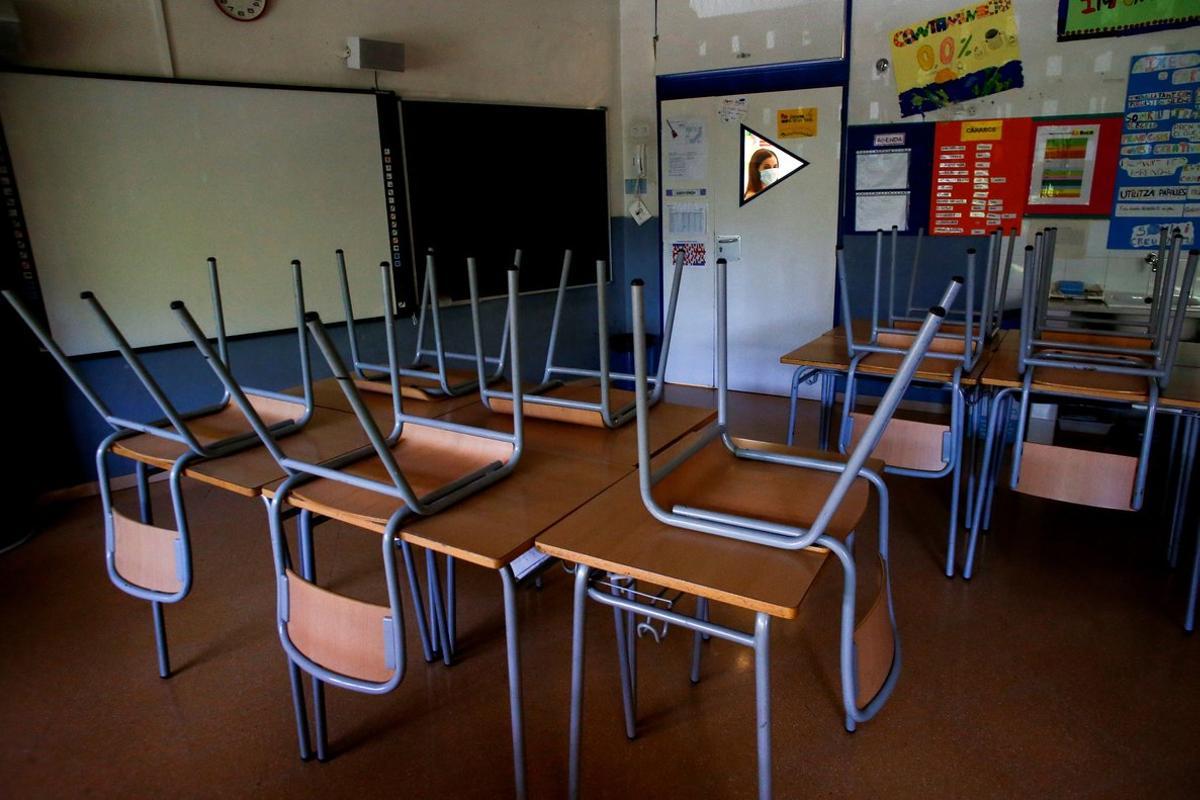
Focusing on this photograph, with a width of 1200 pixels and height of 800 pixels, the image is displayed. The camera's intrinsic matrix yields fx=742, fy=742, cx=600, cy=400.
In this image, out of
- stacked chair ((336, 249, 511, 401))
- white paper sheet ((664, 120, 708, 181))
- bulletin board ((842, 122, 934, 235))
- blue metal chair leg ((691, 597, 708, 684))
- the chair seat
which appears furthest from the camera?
white paper sheet ((664, 120, 708, 181))

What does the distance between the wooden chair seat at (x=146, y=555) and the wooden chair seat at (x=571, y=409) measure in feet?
A: 2.86

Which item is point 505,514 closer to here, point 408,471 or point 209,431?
point 408,471

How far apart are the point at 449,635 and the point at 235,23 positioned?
117 inches

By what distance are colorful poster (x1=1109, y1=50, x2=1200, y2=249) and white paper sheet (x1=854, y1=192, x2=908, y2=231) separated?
3.24ft

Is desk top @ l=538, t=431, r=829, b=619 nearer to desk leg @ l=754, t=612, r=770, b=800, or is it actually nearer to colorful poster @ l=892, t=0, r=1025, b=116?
desk leg @ l=754, t=612, r=770, b=800

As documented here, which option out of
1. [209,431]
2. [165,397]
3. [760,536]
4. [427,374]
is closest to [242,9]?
[427,374]

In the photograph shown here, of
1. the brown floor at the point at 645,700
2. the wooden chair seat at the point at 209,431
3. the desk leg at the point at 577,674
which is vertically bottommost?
the brown floor at the point at 645,700

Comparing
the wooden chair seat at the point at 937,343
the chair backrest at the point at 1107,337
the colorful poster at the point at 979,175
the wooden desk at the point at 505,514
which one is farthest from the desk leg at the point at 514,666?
the colorful poster at the point at 979,175

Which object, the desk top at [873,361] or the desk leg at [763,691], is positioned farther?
the desk top at [873,361]

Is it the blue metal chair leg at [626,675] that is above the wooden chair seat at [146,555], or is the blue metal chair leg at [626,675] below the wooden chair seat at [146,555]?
below

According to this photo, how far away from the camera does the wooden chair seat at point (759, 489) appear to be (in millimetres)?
1320

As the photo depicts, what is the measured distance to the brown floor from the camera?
1.72 m

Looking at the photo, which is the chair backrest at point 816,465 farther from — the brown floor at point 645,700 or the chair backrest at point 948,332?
the chair backrest at point 948,332

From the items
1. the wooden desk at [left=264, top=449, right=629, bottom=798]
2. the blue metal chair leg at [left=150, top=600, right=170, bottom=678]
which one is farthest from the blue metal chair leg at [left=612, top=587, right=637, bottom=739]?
the blue metal chair leg at [left=150, top=600, right=170, bottom=678]
